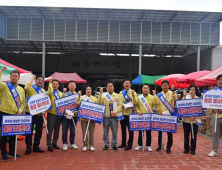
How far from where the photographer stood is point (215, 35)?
2397 centimetres

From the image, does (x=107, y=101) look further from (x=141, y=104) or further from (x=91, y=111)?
(x=141, y=104)

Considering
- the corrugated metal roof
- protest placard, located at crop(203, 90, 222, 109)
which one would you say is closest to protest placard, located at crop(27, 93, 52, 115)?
protest placard, located at crop(203, 90, 222, 109)

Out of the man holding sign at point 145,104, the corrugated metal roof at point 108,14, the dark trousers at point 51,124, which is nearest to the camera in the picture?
the dark trousers at point 51,124

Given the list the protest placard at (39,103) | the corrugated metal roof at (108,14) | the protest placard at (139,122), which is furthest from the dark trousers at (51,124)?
the corrugated metal roof at (108,14)

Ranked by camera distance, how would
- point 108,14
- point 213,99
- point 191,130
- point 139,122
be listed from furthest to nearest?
point 108,14
point 139,122
point 191,130
point 213,99

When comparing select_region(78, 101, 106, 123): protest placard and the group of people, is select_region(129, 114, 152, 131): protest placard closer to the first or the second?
the group of people

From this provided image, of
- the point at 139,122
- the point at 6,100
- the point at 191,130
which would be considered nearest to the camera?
the point at 6,100

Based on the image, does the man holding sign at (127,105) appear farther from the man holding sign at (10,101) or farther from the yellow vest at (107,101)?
the man holding sign at (10,101)

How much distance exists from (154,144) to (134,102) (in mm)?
1756

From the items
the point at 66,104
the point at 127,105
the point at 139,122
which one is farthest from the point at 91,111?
the point at 139,122

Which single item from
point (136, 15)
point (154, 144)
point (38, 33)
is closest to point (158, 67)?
point (136, 15)

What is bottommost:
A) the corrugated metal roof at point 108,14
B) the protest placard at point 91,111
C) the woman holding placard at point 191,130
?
the woman holding placard at point 191,130

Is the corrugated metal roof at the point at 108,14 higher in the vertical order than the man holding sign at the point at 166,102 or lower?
higher

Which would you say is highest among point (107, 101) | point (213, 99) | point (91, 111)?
point (213, 99)
